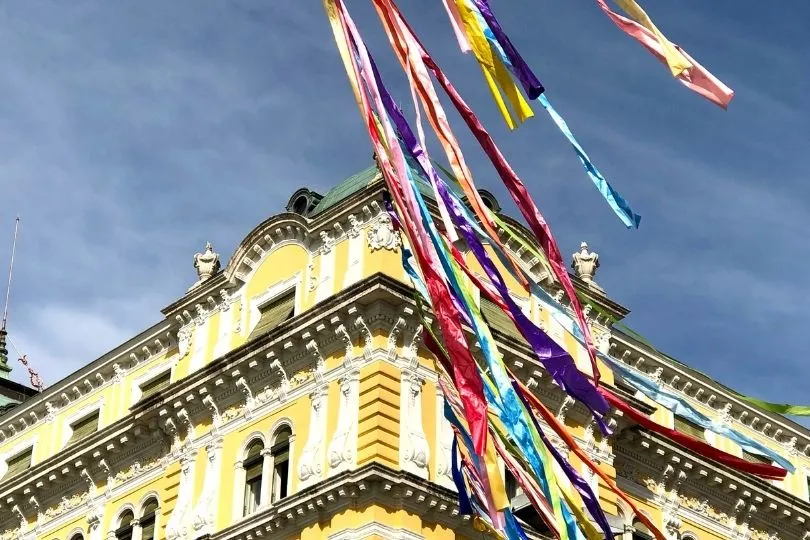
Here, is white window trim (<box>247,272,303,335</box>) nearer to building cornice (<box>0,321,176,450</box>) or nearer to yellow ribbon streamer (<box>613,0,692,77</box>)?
building cornice (<box>0,321,176,450</box>)

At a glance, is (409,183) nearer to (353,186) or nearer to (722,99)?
(722,99)

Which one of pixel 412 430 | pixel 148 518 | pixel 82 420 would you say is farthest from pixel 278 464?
pixel 82 420

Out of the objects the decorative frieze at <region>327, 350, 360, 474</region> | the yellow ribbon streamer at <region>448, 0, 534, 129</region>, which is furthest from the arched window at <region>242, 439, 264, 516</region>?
the yellow ribbon streamer at <region>448, 0, 534, 129</region>

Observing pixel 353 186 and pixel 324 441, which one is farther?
pixel 353 186

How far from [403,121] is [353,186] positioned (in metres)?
16.5

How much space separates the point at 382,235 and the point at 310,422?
486cm

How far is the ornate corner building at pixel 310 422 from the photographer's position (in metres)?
34.5

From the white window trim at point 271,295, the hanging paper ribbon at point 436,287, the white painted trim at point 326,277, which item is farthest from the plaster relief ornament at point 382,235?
the hanging paper ribbon at point 436,287

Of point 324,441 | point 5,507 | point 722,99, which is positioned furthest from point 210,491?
point 722,99

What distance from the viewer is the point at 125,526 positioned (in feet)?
135

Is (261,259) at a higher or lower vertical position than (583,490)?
higher

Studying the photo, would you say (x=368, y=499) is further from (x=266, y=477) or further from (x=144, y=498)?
(x=144, y=498)

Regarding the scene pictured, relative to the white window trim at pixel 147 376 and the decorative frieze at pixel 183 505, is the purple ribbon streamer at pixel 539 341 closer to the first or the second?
the decorative frieze at pixel 183 505

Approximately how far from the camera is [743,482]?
4397 cm
